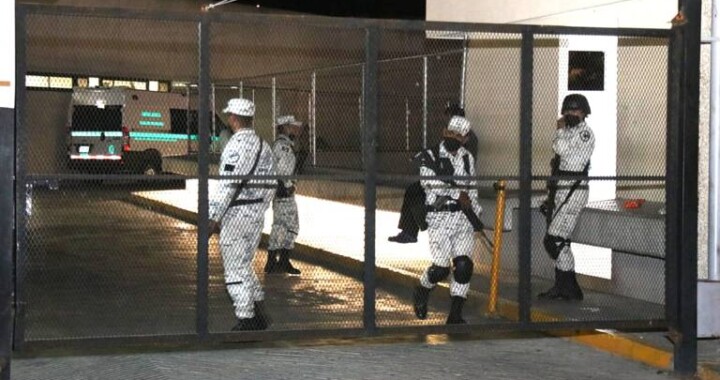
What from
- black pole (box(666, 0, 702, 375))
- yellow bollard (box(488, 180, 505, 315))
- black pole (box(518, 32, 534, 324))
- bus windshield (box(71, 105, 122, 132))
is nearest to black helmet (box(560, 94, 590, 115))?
yellow bollard (box(488, 180, 505, 315))

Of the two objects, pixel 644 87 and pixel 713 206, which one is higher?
pixel 644 87

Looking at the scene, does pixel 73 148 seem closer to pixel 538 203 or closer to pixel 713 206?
pixel 538 203

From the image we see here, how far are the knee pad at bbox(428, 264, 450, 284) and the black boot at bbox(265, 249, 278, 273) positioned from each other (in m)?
4.33

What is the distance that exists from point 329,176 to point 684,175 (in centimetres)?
268

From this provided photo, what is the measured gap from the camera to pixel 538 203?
13344 millimetres

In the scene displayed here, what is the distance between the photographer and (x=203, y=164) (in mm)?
7852

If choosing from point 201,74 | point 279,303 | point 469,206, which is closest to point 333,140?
point 279,303

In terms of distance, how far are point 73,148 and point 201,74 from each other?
66.8 feet

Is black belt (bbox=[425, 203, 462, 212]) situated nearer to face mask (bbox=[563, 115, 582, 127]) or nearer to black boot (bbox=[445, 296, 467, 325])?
black boot (bbox=[445, 296, 467, 325])

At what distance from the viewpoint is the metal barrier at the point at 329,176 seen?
26.7 feet

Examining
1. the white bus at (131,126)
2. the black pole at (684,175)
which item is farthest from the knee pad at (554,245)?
the white bus at (131,126)

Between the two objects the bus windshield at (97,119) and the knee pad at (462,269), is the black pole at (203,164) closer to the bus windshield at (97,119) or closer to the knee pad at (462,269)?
the knee pad at (462,269)

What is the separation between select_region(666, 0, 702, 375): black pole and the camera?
28.2ft

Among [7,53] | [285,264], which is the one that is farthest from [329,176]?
[285,264]
